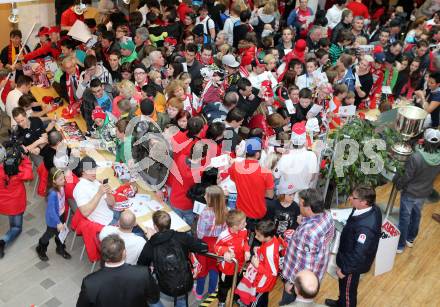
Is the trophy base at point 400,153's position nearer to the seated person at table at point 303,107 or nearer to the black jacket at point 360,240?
the seated person at table at point 303,107

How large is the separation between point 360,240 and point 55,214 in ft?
10.1

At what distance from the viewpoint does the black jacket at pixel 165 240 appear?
13.3 ft

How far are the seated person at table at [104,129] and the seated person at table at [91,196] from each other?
1.03 m

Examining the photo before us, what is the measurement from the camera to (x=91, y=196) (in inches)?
187

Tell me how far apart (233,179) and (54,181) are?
1795 millimetres

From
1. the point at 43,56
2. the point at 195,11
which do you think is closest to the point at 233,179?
the point at 43,56

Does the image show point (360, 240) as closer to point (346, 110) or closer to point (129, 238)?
point (129, 238)

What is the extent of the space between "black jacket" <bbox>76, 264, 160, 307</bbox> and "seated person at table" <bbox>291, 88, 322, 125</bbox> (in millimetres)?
3515

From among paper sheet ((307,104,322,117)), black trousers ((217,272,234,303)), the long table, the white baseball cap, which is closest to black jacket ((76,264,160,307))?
black trousers ((217,272,234,303))

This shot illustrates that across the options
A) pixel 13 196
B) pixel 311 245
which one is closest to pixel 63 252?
pixel 13 196

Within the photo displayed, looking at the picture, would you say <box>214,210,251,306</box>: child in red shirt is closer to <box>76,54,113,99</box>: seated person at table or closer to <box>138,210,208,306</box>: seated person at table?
<box>138,210,208,306</box>: seated person at table

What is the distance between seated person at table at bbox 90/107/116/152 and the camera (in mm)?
5934

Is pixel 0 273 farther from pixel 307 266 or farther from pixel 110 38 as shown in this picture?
pixel 110 38

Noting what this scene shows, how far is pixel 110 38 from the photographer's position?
778 centimetres
